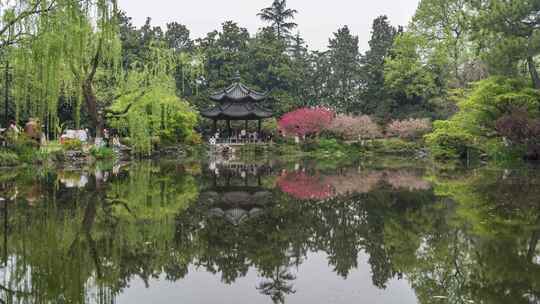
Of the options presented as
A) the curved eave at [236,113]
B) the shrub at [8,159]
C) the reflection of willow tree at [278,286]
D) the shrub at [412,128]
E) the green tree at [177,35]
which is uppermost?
the green tree at [177,35]

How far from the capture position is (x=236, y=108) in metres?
35.8

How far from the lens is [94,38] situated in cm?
1806

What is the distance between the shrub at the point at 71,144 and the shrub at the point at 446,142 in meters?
16.7

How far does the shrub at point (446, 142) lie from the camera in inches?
963

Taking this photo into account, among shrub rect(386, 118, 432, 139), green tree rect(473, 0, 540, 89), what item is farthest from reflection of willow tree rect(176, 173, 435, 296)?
shrub rect(386, 118, 432, 139)

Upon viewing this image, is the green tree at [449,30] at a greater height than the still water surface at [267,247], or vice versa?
the green tree at [449,30]

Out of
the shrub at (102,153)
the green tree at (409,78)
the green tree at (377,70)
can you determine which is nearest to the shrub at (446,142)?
the green tree at (409,78)

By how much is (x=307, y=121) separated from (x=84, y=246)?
30.4 m

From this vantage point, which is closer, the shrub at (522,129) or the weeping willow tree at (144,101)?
the shrub at (522,129)

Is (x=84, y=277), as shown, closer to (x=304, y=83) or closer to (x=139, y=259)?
(x=139, y=259)

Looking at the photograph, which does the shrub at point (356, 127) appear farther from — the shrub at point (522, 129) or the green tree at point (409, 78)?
the shrub at point (522, 129)

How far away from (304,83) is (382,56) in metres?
7.99

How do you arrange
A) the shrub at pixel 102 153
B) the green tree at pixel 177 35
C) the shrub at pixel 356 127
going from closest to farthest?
the shrub at pixel 102 153 < the shrub at pixel 356 127 < the green tree at pixel 177 35

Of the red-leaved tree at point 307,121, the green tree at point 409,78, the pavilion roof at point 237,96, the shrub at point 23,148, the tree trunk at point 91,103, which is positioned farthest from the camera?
the pavilion roof at point 237,96
